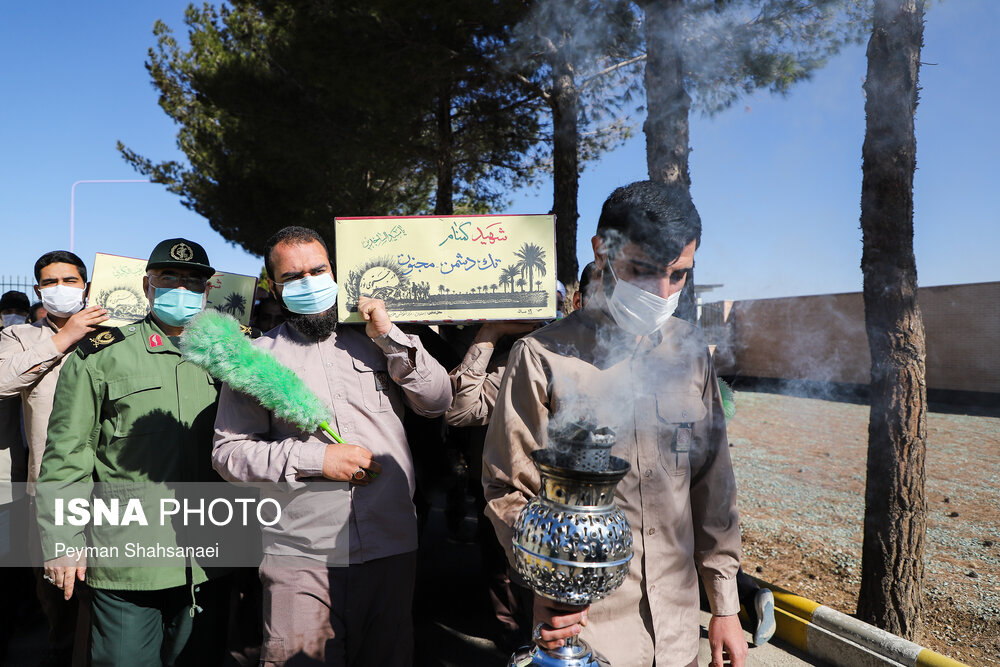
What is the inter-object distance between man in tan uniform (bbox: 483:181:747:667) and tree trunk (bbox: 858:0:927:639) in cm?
242

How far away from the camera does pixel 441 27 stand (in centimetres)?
945

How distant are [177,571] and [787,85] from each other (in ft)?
17.7

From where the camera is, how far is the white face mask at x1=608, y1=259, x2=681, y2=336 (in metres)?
1.85

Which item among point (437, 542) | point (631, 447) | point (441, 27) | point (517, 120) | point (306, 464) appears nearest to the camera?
point (631, 447)

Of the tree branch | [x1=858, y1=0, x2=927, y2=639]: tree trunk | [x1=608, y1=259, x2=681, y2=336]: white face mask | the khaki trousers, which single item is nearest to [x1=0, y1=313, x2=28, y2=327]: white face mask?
the khaki trousers

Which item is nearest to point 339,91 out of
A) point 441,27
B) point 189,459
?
point 441,27

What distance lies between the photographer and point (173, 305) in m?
2.98

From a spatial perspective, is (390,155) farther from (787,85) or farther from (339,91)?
(787,85)

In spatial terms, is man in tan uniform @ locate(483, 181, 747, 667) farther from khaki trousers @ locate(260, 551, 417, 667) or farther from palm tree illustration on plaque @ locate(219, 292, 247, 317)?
palm tree illustration on plaque @ locate(219, 292, 247, 317)

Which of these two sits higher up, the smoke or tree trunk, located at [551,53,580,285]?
tree trunk, located at [551,53,580,285]

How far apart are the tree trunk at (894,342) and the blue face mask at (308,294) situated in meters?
3.20

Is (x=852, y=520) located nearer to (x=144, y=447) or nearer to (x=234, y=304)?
(x=234, y=304)

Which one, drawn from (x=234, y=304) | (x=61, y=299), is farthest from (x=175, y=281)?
(x=61, y=299)

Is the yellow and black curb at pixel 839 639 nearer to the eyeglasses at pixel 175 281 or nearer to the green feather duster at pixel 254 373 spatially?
the green feather duster at pixel 254 373
